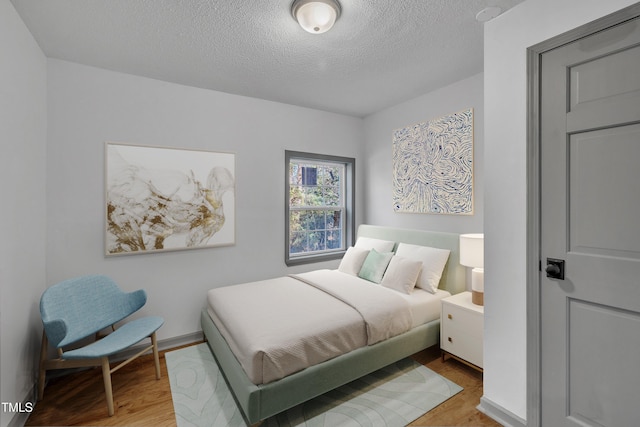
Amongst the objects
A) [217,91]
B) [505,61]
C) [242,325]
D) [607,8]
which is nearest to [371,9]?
[505,61]

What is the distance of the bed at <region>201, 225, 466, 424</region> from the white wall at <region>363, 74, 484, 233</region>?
0.78ft

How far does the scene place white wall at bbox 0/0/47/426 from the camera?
167 centimetres

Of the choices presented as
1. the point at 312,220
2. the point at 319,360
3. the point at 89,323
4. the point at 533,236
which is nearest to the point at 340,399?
the point at 319,360

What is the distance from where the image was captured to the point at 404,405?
6.53 feet

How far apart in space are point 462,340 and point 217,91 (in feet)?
10.9

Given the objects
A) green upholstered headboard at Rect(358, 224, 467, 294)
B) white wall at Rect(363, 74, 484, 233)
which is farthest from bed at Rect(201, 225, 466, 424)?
white wall at Rect(363, 74, 484, 233)

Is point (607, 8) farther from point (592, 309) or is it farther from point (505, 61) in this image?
point (592, 309)

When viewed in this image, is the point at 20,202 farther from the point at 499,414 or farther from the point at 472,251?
the point at 499,414

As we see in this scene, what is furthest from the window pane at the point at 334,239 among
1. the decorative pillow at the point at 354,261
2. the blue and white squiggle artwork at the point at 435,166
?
the blue and white squiggle artwork at the point at 435,166

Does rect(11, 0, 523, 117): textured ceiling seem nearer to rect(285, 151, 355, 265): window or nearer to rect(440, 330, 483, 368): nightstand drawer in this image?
rect(285, 151, 355, 265): window

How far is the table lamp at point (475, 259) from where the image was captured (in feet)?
7.64

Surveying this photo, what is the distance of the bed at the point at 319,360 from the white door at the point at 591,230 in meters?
0.95

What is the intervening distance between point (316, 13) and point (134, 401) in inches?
114

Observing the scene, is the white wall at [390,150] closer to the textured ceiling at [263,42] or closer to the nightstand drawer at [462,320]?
the textured ceiling at [263,42]
